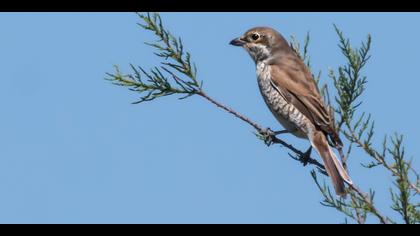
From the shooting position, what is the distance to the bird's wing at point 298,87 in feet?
21.1

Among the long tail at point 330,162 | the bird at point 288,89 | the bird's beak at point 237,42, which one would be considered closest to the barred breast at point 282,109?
the bird at point 288,89

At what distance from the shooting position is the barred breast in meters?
6.68

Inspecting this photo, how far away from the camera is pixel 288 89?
6961 mm

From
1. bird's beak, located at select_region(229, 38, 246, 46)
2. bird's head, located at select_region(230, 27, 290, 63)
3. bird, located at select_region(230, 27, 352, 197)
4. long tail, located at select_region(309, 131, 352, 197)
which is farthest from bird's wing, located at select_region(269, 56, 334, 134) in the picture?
bird's beak, located at select_region(229, 38, 246, 46)

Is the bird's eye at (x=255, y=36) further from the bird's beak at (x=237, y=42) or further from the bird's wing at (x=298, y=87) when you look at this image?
the bird's wing at (x=298, y=87)

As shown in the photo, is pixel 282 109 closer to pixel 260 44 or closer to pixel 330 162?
pixel 260 44

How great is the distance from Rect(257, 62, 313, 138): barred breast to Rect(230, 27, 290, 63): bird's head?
0.77ft
